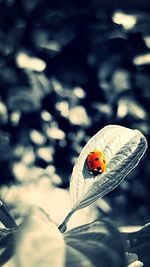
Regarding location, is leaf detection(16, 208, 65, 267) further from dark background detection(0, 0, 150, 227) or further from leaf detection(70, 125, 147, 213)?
dark background detection(0, 0, 150, 227)

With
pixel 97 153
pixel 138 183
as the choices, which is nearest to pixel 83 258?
pixel 97 153

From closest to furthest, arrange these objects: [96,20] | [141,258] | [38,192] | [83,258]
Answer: [83,258] → [141,258] → [96,20] → [38,192]

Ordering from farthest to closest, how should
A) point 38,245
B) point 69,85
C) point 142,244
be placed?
point 69,85, point 142,244, point 38,245

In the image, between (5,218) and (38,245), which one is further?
(5,218)

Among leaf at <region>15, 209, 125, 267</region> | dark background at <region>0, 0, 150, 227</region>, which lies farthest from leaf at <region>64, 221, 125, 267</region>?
dark background at <region>0, 0, 150, 227</region>

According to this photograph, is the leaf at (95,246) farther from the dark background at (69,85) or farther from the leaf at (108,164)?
the dark background at (69,85)

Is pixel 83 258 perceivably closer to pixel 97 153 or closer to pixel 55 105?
pixel 97 153

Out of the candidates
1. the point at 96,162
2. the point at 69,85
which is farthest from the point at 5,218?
the point at 69,85

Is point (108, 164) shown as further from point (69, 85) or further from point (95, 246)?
point (69, 85)
